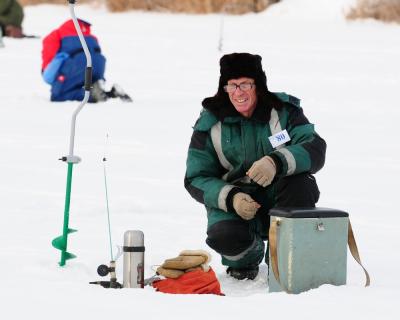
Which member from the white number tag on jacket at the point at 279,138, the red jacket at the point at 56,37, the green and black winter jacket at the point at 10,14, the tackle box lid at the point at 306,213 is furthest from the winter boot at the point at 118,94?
the tackle box lid at the point at 306,213

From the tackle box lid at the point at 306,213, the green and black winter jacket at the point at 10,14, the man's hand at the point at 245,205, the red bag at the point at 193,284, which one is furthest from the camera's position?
the green and black winter jacket at the point at 10,14

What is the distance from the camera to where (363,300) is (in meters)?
3.34

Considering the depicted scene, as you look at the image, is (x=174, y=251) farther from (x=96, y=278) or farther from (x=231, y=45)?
(x=231, y=45)

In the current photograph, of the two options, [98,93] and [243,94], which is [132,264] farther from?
[98,93]

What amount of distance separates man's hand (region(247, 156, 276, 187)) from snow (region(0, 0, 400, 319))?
0.41 meters

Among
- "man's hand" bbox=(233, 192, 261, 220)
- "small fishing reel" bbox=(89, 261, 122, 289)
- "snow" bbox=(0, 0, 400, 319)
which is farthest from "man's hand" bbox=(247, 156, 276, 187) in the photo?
"small fishing reel" bbox=(89, 261, 122, 289)

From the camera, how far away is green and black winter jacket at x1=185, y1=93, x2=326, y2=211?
405cm

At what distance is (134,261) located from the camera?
3795 millimetres

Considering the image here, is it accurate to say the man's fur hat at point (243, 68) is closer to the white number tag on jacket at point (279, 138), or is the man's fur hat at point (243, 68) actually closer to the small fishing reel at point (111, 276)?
the white number tag on jacket at point (279, 138)

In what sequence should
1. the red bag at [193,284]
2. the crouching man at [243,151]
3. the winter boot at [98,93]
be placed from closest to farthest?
the red bag at [193,284] → the crouching man at [243,151] → the winter boot at [98,93]

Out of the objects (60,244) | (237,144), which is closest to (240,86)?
(237,144)

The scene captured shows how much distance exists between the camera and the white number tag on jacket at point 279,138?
4.06m

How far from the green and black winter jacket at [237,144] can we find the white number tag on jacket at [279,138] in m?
0.02

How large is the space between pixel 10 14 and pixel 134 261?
11.4 meters
